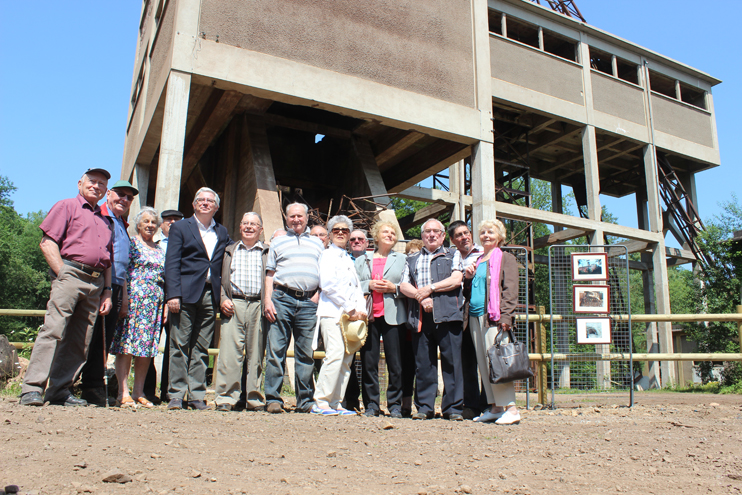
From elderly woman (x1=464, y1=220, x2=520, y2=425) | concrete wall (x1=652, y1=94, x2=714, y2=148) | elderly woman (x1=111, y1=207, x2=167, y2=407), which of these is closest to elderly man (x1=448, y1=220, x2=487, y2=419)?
elderly woman (x1=464, y1=220, x2=520, y2=425)

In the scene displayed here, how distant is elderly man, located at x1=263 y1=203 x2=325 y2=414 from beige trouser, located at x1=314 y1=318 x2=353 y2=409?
160 mm

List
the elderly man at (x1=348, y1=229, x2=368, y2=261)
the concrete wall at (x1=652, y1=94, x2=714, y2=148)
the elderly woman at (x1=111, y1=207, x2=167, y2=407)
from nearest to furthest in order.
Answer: the elderly woman at (x1=111, y1=207, x2=167, y2=407)
the elderly man at (x1=348, y1=229, x2=368, y2=261)
the concrete wall at (x1=652, y1=94, x2=714, y2=148)

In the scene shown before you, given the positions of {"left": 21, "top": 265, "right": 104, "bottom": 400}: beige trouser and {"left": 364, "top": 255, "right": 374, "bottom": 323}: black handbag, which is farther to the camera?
{"left": 364, "top": 255, "right": 374, "bottom": 323}: black handbag

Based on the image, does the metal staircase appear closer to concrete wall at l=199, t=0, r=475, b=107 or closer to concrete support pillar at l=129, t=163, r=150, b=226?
concrete wall at l=199, t=0, r=475, b=107

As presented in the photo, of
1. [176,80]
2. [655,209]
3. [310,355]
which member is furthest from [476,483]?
[655,209]

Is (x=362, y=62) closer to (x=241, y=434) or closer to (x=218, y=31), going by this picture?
(x=218, y=31)

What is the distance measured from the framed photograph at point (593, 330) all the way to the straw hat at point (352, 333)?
3.21 m

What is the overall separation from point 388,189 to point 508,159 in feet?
23.2

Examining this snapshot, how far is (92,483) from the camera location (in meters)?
2.68

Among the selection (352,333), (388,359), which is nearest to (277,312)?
(352,333)

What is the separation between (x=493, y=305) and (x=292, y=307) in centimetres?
188

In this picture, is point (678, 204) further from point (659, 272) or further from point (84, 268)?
point (84, 268)

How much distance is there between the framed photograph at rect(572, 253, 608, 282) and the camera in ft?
23.4

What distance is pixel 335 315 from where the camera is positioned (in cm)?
531
